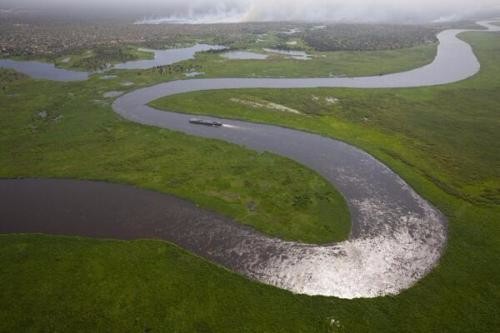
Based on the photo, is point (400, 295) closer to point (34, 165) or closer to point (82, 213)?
point (82, 213)

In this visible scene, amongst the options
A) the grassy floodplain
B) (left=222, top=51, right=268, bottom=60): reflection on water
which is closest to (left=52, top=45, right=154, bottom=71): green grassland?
the grassy floodplain

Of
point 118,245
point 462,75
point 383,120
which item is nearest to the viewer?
point 118,245

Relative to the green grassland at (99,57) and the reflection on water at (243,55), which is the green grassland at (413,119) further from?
the green grassland at (99,57)

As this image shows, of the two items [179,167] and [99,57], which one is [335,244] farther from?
[99,57]

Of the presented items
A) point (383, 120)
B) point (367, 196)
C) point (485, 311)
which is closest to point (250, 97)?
point (383, 120)

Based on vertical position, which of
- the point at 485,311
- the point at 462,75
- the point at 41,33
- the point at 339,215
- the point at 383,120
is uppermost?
the point at 41,33

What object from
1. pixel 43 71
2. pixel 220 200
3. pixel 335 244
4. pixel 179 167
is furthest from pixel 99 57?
pixel 335 244

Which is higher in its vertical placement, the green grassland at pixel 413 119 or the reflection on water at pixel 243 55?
the reflection on water at pixel 243 55

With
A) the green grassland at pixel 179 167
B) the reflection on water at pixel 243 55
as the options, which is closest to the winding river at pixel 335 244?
the green grassland at pixel 179 167

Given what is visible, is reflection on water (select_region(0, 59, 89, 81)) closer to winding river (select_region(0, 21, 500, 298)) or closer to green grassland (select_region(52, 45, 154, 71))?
green grassland (select_region(52, 45, 154, 71))
